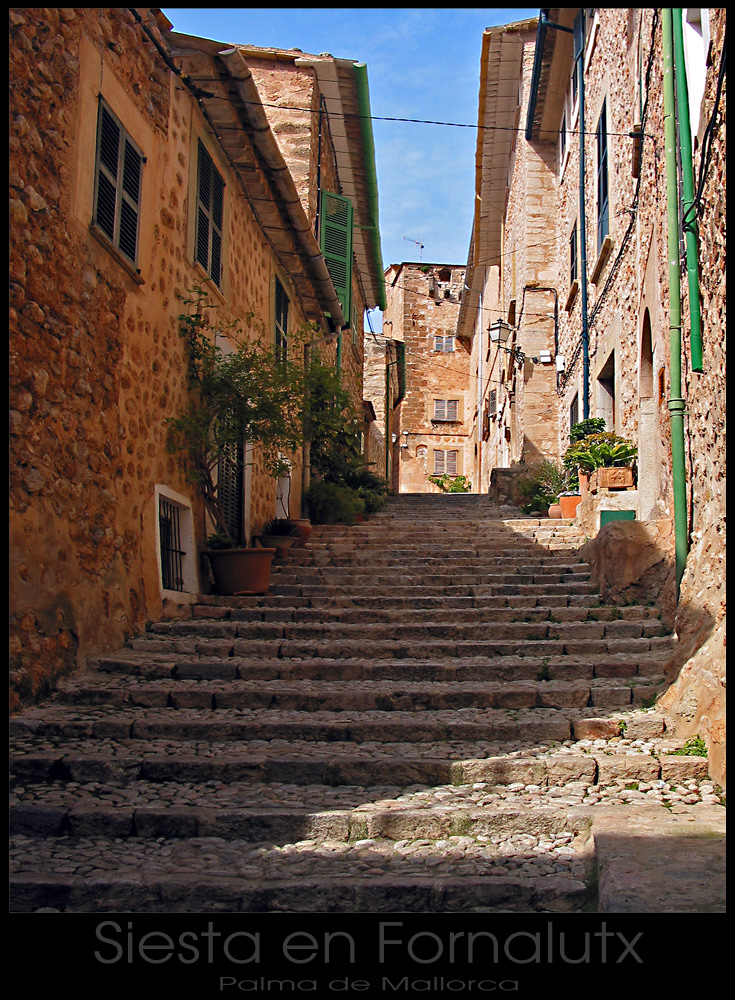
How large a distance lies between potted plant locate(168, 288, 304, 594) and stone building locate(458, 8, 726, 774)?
3.29m

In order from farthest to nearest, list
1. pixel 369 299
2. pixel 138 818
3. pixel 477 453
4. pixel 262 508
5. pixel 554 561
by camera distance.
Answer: pixel 477 453
pixel 369 299
pixel 262 508
pixel 554 561
pixel 138 818

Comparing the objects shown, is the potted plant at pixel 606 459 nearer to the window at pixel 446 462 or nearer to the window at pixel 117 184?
the window at pixel 117 184

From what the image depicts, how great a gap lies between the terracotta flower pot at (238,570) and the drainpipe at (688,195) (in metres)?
4.42

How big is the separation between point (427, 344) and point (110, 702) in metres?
31.3

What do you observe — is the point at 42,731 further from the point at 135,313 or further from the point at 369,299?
the point at 369,299

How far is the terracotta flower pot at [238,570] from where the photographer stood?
8352 mm

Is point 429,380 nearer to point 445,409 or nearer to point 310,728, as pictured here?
point 445,409

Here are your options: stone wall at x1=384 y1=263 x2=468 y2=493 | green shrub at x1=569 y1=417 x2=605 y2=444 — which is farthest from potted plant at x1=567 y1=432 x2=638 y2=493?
stone wall at x1=384 y1=263 x2=468 y2=493

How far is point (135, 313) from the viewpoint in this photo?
694cm

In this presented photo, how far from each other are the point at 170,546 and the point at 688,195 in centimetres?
512

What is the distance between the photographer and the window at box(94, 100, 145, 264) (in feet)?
20.9

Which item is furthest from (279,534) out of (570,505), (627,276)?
(627,276)

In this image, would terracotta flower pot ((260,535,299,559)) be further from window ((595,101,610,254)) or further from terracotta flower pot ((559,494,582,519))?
window ((595,101,610,254))

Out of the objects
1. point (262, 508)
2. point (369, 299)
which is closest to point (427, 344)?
point (369, 299)
